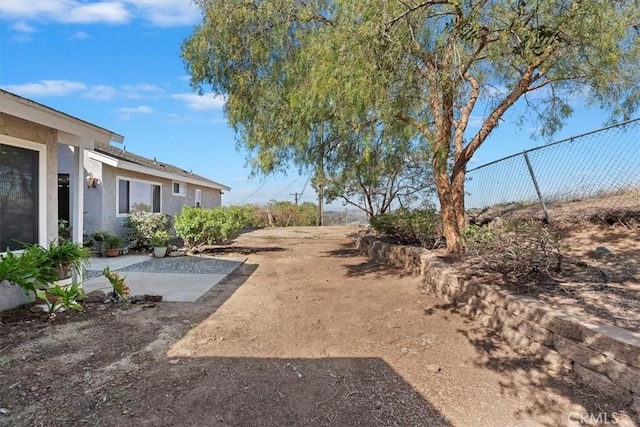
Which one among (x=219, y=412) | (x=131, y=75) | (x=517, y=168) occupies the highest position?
(x=131, y=75)

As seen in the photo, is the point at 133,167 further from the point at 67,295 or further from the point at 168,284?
the point at 67,295

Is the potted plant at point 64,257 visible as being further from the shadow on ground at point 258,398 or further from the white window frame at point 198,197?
the white window frame at point 198,197

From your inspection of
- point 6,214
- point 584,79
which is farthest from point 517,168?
point 6,214

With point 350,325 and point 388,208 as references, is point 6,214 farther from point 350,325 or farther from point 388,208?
point 388,208

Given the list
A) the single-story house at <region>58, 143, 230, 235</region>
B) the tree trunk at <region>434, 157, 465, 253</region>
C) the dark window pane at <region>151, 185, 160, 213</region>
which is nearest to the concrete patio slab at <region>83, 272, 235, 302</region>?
the single-story house at <region>58, 143, 230, 235</region>

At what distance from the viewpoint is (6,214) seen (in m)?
4.87

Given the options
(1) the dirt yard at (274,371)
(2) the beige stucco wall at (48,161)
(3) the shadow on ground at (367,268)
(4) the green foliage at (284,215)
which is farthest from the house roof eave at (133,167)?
(4) the green foliage at (284,215)

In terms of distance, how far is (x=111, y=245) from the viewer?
9.94 meters

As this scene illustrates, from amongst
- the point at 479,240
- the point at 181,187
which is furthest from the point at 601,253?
the point at 181,187

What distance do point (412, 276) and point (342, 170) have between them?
342 cm

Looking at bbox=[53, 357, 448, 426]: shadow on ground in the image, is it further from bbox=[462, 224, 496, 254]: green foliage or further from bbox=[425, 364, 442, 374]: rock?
bbox=[462, 224, 496, 254]: green foliage

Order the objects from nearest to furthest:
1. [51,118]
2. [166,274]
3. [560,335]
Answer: [560,335], [51,118], [166,274]

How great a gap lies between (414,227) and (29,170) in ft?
24.5

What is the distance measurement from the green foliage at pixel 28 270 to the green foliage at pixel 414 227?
7.02m
